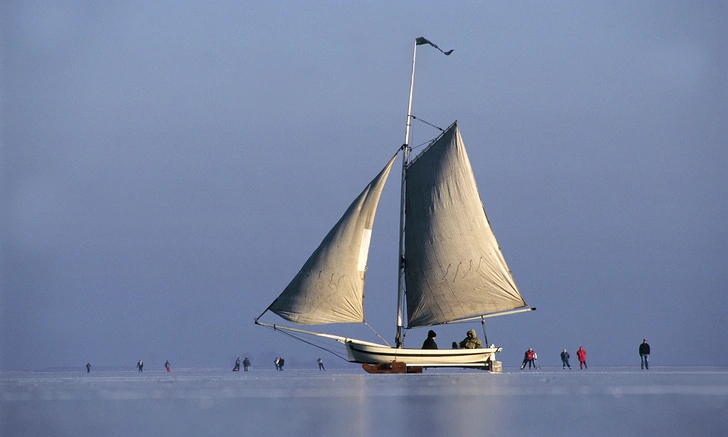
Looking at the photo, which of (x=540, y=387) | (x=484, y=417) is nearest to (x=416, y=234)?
(x=540, y=387)

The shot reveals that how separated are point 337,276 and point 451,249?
16.0 feet

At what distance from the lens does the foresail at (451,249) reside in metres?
46.5

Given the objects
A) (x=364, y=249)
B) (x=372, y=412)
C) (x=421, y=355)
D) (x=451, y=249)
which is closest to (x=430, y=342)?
(x=421, y=355)

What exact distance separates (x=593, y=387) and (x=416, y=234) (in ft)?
63.1

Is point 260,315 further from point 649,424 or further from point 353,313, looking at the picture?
point 649,424

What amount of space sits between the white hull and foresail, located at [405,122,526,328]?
1916 millimetres

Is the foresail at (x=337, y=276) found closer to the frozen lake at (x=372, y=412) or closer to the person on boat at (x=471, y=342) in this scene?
the person on boat at (x=471, y=342)

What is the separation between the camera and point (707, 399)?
73.9 feet

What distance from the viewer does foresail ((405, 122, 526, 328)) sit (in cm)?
4647

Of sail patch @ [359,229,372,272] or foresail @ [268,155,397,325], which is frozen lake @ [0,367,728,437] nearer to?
foresail @ [268,155,397,325]

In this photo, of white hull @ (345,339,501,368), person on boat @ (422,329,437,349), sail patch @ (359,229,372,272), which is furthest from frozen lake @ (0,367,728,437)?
sail patch @ (359,229,372,272)

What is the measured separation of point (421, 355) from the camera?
44.9 meters

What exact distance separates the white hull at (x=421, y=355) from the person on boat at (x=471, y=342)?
14.1 inches

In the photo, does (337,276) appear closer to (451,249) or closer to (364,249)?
(364,249)
